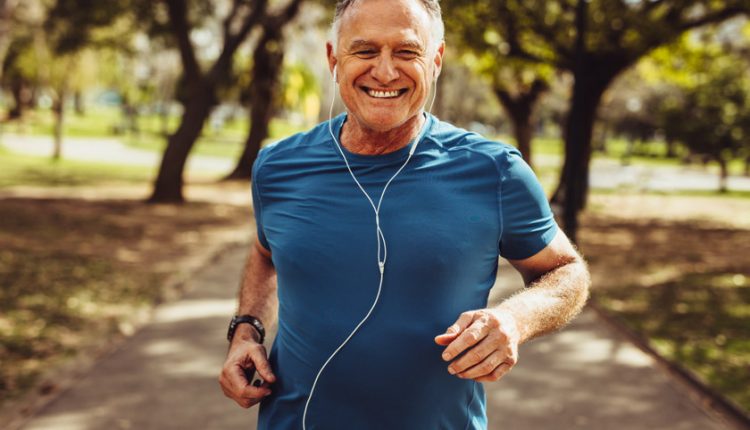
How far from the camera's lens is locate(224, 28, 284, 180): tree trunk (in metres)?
26.7

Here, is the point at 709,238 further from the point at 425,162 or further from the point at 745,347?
the point at 425,162

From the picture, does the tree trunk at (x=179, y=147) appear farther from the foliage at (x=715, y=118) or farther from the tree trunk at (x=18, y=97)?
the tree trunk at (x=18, y=97)

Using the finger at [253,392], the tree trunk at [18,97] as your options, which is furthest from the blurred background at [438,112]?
the tree trunk at [18,97]

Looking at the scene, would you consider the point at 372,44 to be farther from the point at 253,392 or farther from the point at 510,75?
the point at 510,75

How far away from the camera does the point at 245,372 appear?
224 centimetres

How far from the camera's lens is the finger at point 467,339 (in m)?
1.77

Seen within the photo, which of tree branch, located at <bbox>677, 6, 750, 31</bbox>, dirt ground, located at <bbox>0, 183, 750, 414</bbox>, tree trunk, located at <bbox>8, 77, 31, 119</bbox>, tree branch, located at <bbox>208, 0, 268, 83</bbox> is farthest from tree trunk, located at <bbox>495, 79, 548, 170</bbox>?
tree trunk, located at <bbox>8, 77, 31, 119</bbox>

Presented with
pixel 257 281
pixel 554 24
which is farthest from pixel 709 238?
pixel 257 281

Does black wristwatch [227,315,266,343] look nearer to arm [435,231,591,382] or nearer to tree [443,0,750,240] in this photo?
arm [435,231,591,382]

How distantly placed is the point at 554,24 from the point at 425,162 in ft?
51.3

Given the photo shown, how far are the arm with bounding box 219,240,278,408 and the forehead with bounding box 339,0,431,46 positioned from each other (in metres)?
0.79

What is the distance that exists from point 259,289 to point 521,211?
3.12 feet

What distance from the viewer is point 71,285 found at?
9.31 m

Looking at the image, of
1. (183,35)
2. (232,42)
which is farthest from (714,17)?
(183,35)
